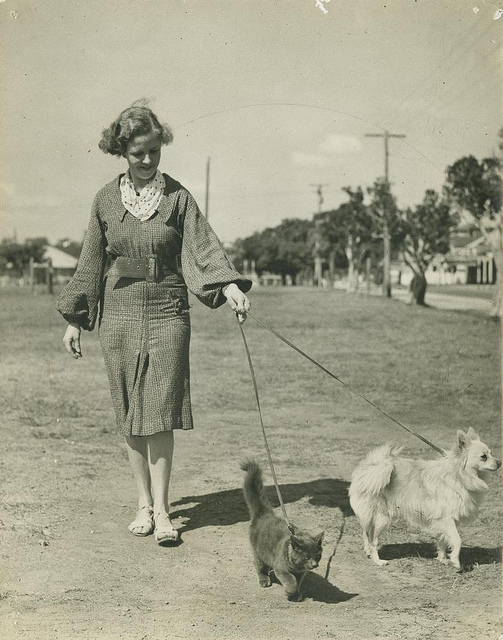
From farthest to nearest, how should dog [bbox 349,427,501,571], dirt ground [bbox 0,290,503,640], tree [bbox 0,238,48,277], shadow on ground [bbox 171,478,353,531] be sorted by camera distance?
tree [bbox 0,238,48,277], shadow on ground [bbox 171,478,353,531], dog [bbox 349,427,501,571], dirt ground [bbox 0,290,503,640]

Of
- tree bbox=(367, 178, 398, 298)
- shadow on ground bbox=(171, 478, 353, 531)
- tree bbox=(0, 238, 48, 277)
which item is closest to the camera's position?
shadow on ground bbox=(171, 478, 353, 531)

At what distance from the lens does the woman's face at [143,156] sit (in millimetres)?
4020

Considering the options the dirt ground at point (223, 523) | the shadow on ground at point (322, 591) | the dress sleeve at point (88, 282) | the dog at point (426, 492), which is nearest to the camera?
the dirt ground at point (223, 523)

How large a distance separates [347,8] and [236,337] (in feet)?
40.3

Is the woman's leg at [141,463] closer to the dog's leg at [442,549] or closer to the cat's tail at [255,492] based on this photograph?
the cat's tail at [255,492]

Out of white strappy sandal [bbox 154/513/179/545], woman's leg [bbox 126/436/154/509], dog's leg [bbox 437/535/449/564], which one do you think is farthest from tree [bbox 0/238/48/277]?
dog's leg [bbox 437/535/449/564]

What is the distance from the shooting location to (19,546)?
399 centimetres

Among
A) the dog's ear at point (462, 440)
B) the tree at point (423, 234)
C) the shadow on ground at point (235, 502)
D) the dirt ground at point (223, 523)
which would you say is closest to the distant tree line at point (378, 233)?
the tree at point (423, 234)

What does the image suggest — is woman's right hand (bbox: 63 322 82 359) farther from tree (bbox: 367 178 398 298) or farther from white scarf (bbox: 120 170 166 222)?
tree (bbox: 367 178 398 298)

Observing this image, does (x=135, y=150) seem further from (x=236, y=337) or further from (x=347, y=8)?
(x=236, y=337)

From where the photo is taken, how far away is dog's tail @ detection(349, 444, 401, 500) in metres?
3.96

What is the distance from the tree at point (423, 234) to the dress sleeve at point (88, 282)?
24007mm

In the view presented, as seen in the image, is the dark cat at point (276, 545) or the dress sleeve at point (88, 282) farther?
the dress sleeve at point (88, 282)

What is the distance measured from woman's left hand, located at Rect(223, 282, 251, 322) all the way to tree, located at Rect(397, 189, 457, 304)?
78.8 ft
